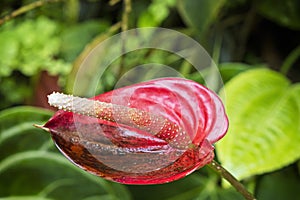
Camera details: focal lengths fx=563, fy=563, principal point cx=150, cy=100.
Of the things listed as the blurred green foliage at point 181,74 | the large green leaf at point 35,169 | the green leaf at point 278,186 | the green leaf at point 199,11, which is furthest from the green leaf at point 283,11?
the large green leaf at point 35,169

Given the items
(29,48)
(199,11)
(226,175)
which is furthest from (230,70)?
(226,175)

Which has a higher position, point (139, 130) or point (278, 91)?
point (139, 130)

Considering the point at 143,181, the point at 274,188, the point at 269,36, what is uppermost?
the point at 143,181

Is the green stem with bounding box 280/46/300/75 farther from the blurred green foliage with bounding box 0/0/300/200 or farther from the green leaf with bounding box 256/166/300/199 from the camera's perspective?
the green leaf with bounding box 256/166/300/199

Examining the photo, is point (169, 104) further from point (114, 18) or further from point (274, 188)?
point (114, 18)

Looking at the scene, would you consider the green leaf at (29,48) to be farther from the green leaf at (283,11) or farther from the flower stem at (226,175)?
the flower stem at (226,175)

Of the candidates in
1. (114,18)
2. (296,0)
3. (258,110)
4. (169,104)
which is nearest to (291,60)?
(296,0)

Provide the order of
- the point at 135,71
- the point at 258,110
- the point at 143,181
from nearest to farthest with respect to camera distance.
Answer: the point at 143,181 < the point at 258,110 < the point at 135,71

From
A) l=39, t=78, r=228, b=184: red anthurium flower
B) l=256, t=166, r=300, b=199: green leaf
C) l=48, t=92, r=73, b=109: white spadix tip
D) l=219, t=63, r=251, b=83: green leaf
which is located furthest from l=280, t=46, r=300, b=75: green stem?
l=48, t=92, r=73, b=109: white spadix tip

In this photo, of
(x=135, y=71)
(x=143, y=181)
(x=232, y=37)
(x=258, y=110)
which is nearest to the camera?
(x=143, y=181)
